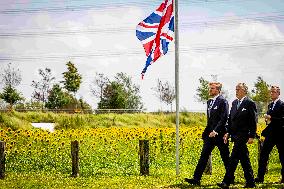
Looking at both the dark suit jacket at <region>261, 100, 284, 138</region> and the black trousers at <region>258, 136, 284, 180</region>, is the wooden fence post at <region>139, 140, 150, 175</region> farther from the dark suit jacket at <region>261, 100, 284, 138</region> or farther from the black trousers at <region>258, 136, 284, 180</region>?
the dark suit jacket at <region>261, 100, 284, 138</region>

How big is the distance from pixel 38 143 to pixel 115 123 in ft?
48.3

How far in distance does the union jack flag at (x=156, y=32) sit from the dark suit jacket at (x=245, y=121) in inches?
130

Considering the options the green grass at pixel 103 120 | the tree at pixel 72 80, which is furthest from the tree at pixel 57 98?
the green grass at pixel 103 120

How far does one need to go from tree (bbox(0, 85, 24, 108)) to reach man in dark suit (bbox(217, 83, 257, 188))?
165 feet

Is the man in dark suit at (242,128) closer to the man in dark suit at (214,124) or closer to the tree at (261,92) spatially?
the man in dark suit at (214,124)

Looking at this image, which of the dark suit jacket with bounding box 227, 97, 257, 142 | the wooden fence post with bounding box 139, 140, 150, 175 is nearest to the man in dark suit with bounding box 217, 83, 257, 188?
the dark suit jacket with bounding box 227, 97, 257, 142

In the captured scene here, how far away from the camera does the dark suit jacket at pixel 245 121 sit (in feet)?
28.7

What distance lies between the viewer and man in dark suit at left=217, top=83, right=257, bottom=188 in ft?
28.8

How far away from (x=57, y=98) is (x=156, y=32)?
49697 mm

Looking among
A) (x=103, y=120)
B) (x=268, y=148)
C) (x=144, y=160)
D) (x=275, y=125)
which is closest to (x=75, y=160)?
(x=144, y=160)

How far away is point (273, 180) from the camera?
10352 millimetres

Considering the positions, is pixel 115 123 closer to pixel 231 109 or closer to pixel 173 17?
pixel 173 17

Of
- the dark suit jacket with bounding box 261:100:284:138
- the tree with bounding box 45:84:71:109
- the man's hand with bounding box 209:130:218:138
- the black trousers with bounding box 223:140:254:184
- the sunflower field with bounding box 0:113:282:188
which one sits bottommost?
the sunflower field with bounding box 0:113:282:188

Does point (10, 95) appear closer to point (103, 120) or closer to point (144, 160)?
point (103, 120)
